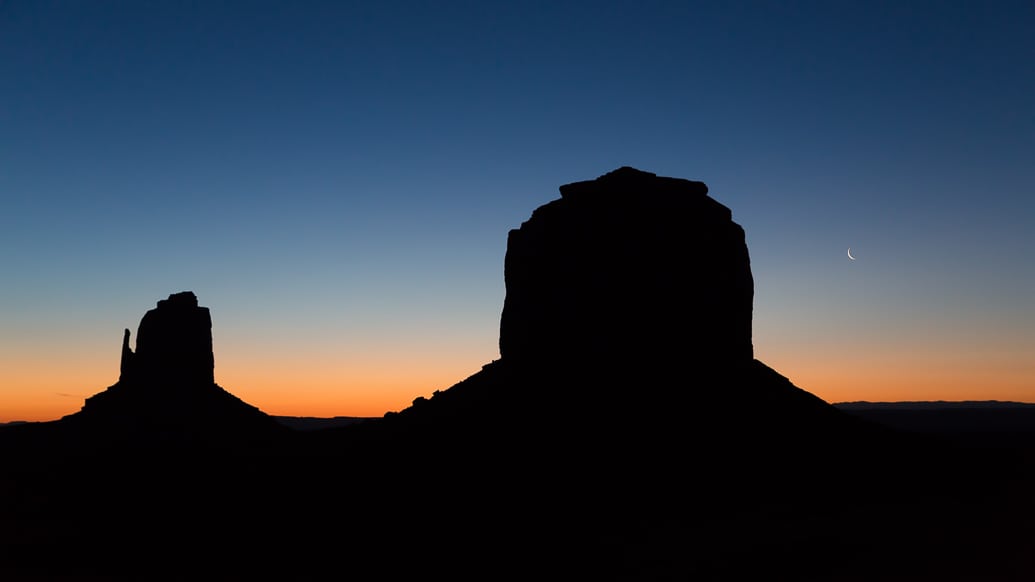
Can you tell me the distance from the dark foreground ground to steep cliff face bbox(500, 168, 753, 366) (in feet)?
31.7

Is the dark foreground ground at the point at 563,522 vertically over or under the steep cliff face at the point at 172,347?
under

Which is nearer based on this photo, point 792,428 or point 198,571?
point 198,571

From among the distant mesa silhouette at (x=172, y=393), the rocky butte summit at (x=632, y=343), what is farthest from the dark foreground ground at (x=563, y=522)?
the distant mesa silhouette at (x=172, y=393)

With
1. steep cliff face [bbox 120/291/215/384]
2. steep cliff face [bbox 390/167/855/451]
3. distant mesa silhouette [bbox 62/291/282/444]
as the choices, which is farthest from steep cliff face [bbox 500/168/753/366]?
steep cliff face [bbox 120/291/215/384]

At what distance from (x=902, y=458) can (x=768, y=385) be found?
26.7ft

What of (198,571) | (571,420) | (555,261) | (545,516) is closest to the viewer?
(198,571)

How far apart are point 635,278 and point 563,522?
1952 centimetres

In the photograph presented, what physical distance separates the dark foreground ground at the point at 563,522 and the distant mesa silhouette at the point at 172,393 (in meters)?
33.2

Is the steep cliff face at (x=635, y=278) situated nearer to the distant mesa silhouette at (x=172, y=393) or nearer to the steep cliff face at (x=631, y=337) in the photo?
the steep cliff face at (x=631, y=337)

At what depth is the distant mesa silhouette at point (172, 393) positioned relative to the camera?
3051 inches

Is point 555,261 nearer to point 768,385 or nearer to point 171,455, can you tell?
point 768,385

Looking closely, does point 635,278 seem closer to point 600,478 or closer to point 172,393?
point 600,478

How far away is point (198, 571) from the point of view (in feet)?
85.8

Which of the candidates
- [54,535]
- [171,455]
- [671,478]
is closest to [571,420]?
[671,478]
